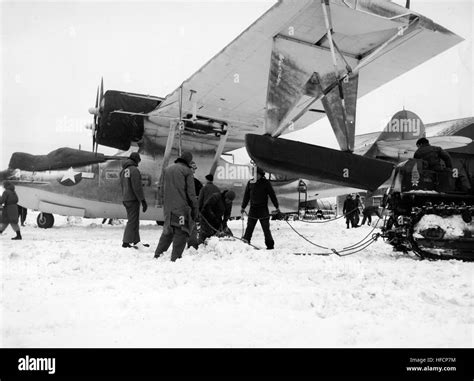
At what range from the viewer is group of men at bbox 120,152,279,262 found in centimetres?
505

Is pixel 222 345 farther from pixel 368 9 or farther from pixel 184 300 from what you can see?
pixel 368 9

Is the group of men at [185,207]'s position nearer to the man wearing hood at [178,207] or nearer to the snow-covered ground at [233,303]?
the man wearing hood at [178,207]

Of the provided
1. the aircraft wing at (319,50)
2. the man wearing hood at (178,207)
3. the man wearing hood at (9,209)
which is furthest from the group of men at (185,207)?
the man wearing hood at (9,209)

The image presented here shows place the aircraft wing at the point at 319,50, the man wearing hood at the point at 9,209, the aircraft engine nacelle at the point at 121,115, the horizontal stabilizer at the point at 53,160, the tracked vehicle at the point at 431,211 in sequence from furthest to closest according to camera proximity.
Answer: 1. the horizontal stabilizer at the point at 53,160
2. the aircraft engine nacelle at the point at 121,115
3. the man wearing hood at the point at 9,209
4. the tracked vehicle at the point at 431,211
5. the aircraft wing at the point at 319,50

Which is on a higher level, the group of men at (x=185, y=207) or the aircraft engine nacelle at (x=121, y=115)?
the aircraft engine nacelle at (x=121, y=115)

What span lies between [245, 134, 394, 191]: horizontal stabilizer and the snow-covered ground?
41.6 inches

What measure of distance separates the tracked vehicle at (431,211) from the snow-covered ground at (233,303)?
0.75m

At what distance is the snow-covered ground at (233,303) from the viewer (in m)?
2.21

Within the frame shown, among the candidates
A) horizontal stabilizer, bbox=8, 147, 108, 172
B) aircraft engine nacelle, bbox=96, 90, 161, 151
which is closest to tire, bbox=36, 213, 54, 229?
horizontal stabilizer, bbox=8, 147, 108, 172

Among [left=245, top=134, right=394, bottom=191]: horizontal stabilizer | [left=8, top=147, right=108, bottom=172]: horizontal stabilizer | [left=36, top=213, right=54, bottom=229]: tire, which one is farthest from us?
[left=36, top=213, right=54, bottom=229]: tire

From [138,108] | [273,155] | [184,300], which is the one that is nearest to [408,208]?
[273,155]

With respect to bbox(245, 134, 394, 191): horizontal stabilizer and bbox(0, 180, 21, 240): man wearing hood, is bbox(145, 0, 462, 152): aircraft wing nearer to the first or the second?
bbox(245, 134, 394, 191): horizontal stabilizer

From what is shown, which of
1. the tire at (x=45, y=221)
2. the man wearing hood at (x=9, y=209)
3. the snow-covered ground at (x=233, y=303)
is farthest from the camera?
the tire at (x=45, y=221)
